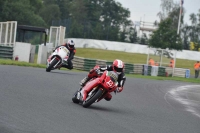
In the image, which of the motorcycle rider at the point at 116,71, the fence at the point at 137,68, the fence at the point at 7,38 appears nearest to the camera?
the motorcycle rider at the point at 116,71

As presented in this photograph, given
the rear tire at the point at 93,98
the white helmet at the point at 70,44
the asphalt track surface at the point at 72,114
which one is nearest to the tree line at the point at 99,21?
the white helmet at the point at 70,44

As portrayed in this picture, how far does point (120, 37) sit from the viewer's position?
244ft

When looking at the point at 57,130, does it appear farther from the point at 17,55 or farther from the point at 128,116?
the point at 17,55

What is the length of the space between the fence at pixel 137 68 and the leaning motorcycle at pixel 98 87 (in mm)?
21386

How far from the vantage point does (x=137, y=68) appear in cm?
3919

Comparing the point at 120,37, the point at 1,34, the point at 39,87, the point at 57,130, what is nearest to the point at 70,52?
the point at 39,87

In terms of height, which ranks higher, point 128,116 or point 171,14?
point 171,14

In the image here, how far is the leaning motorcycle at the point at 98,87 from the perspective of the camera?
11734mm

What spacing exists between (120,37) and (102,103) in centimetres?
6060

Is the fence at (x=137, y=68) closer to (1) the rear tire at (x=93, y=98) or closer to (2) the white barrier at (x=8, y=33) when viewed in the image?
(2) the white barrier at (x=8, y=33)

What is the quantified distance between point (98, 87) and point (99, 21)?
7668 centimetres

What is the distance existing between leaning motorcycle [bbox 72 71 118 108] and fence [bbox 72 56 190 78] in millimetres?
21386

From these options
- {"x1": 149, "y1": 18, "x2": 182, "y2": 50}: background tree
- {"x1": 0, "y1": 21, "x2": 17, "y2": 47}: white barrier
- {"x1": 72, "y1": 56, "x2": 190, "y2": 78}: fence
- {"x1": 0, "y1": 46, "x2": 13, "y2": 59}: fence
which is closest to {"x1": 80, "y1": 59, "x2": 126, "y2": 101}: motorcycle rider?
{"x1": 0, "y1": 46, "x2": 13, "y2": 59}: fence

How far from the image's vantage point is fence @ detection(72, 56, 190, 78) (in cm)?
3359
